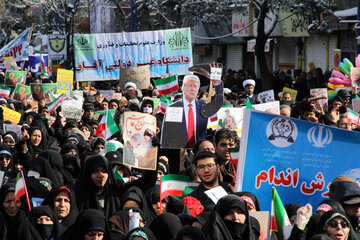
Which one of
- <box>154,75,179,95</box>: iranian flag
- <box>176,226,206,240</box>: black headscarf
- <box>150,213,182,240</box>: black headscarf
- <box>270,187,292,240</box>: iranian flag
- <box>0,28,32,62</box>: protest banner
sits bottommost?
<box>270,187,292,240</box>: iranian flag

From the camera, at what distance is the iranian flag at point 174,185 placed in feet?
18.4

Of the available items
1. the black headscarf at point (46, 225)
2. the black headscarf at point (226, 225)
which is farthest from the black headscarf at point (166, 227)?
the black headscarf at point (46, 225)

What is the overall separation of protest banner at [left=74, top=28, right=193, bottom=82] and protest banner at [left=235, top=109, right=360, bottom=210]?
32.4ft

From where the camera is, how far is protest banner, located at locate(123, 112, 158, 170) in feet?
21.1

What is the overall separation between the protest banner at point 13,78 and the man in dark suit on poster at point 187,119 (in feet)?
26.4

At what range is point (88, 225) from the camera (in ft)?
15.3

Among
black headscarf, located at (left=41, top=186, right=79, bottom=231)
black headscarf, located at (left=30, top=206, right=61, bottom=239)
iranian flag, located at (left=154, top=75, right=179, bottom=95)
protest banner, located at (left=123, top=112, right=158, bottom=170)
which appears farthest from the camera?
iranian flag, located at (left=154, top=75, right=179, bottom=95)

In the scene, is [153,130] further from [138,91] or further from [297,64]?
[297,64]

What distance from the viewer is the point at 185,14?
29359 millimetres

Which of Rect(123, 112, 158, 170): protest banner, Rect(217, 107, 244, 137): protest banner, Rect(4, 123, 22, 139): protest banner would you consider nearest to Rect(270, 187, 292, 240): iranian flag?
Rect(123, 112, 158, 170): protest banner

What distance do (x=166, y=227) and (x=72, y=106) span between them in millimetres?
6537

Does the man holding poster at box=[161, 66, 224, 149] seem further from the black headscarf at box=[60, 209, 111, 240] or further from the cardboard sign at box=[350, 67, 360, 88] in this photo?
the cardboard sign at box=[350, 67, 360, 88]

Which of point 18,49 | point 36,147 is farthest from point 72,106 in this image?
point 18,49

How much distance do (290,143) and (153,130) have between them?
1.47 m
